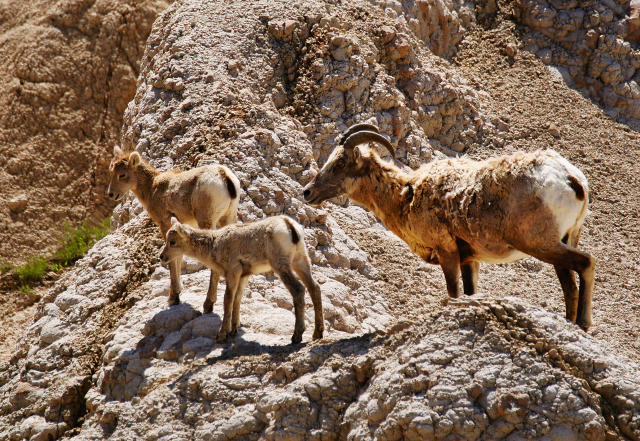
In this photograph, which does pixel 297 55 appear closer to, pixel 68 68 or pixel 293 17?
pixel 293 17

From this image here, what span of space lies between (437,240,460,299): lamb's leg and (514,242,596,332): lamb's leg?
1.10m

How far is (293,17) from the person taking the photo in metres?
13.1

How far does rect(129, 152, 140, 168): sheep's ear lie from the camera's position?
9562 millimetres

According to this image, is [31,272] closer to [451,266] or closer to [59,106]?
[59,106]

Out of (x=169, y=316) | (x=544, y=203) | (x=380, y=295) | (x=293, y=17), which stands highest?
(x=293, y=17)

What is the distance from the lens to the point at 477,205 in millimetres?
7523

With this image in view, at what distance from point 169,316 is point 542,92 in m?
10.6

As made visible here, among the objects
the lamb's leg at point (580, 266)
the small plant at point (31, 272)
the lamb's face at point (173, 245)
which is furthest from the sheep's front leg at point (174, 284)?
the small plant at point (31, 272)

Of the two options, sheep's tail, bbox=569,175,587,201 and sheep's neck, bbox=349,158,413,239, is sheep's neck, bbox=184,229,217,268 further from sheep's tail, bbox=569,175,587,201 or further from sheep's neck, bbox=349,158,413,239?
Result: sheep's tail, bbox=569,175,587,201

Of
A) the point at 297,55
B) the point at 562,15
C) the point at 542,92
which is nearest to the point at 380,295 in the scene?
the point at 297,55

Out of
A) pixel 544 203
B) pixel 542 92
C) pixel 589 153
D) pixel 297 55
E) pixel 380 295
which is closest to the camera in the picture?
pixel 544 203

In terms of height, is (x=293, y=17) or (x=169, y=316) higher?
(x=293, y=17)

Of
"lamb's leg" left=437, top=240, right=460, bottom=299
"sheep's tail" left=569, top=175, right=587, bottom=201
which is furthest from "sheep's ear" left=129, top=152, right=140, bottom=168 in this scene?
"sheep's tail" left=569, top=175, right=587, bottom=201

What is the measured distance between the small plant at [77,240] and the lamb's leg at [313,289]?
8.83 meters
